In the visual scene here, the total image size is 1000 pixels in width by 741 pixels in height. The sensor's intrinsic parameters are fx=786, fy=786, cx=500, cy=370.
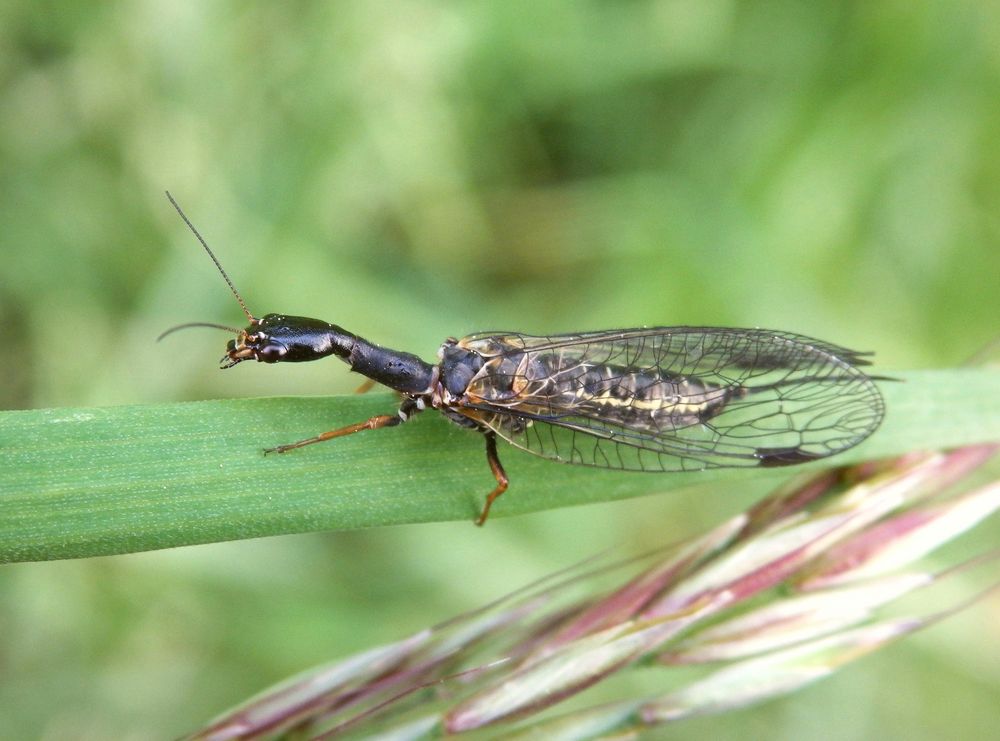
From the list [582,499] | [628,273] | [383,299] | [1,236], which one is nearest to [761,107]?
[628,273]

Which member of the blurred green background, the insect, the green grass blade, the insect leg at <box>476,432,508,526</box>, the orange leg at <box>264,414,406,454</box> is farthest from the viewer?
the blurred green background

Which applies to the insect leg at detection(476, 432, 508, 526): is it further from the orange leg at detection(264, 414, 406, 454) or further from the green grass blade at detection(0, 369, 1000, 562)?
the orange leg at detection(264, 414, 406, 454)

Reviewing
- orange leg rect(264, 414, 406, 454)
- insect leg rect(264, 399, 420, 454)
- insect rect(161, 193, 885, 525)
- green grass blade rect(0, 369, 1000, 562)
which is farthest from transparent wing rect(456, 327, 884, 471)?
orange leg rect(264, 414, 406, 454)

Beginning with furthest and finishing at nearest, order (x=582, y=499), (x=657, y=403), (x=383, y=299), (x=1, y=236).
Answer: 1. (x=383, y=299)
2. (x=1, y=236)
3. (x=657, y=403)
4. (x=582, y=499)

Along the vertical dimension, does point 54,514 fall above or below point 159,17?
below

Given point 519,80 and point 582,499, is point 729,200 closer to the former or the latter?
point 519,80

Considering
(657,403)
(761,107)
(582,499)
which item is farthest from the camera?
(761,107)

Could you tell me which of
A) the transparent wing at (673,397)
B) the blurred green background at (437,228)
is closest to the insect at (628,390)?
the transparent wing at (673,397)
